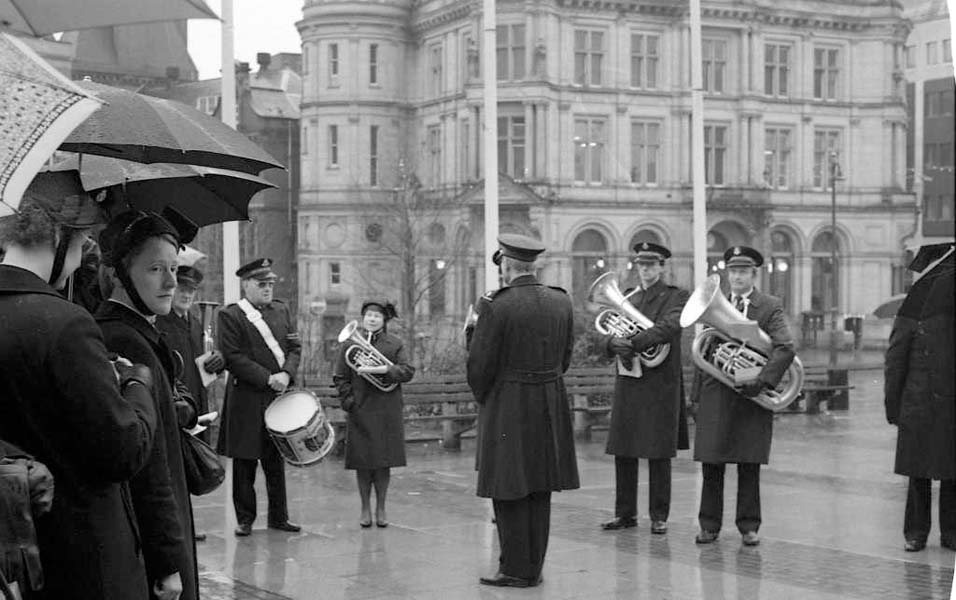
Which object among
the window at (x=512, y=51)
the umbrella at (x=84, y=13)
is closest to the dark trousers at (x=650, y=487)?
the umbrella at (x=84, y=13)

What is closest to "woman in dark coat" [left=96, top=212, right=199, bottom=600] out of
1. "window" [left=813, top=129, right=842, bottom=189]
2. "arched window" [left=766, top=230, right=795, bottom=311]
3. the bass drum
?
the bass drum

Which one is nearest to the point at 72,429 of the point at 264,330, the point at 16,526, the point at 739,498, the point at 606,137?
the point at 16,526

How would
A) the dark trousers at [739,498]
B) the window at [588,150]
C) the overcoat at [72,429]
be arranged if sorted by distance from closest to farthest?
the overcoat at [72,429]
the dark trousers at [739,498]
the window at [588,150]

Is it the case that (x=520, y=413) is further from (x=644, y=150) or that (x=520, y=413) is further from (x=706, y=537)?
(x=644, y=150)

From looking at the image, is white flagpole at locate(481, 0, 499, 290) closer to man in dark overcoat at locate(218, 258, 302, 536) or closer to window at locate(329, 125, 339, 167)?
man in dark overcoat at locate(218, 258, 302, 536)

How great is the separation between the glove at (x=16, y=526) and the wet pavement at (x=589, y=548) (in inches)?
201

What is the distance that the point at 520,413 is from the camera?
378 inches

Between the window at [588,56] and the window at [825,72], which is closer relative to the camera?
the window at [588,56]

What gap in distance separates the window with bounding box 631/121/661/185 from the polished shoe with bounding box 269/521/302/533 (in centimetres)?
4280

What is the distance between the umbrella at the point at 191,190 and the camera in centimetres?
730

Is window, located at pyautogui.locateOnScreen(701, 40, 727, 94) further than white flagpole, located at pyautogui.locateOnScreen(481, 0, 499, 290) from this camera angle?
Yes

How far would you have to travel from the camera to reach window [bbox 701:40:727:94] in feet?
175

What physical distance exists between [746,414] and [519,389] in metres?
2.42

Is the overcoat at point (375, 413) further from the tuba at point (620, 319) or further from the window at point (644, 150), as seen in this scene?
the window at point (644, 150)
